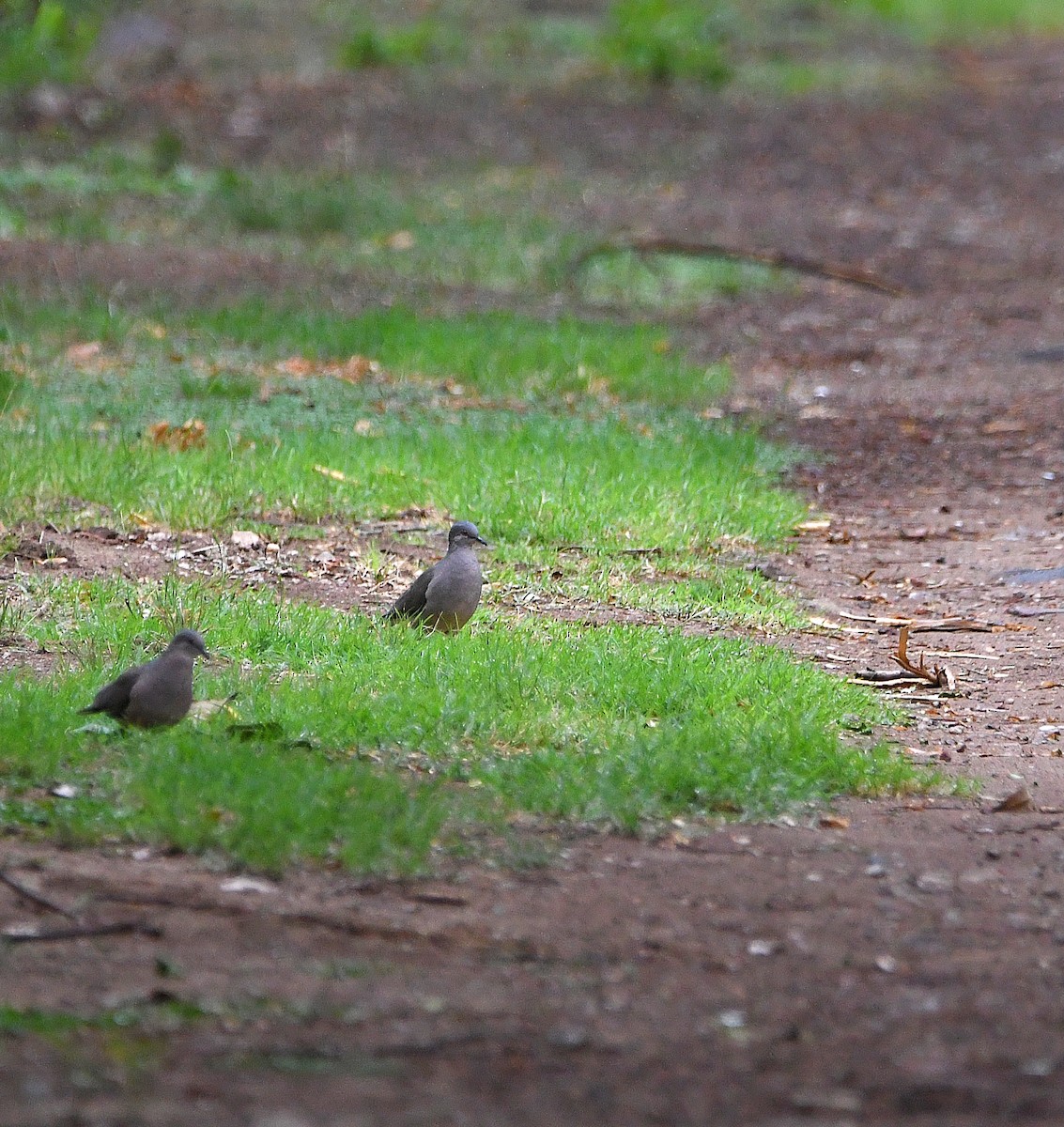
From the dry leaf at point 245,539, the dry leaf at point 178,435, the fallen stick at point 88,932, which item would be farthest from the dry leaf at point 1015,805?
the dry leaf at point 178,435

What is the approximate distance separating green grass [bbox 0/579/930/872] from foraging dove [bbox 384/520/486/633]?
0.09m

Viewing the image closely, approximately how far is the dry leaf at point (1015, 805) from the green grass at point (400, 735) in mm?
254

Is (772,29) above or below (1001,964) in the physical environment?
above

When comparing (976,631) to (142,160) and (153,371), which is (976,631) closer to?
(153,371)

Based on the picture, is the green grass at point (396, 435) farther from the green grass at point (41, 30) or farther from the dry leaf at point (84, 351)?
the green grass at point (41, 30)

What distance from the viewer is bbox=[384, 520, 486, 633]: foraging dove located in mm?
6590

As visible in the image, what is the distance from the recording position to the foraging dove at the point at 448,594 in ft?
21.6

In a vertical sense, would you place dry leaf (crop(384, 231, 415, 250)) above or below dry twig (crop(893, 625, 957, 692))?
above

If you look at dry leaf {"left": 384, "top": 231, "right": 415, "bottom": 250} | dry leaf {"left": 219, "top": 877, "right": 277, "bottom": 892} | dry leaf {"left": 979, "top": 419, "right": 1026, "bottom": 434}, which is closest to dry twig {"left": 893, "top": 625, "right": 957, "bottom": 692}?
dry leaf {"left": 219, "top": 877, "right": 277, "bottom": 892}

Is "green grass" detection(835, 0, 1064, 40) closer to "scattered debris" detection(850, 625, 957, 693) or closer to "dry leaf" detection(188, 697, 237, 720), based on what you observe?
"scattered debris" detection(850, 625, 957, 693)

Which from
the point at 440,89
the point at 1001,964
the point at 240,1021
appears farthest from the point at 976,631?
the point at 440,89

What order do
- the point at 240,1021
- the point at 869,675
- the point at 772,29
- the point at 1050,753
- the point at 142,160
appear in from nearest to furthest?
the point at 240,1021
the point at 1050,753
the point at 869,675
the point at 142,160
the point at 772,29

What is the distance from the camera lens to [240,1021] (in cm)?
378

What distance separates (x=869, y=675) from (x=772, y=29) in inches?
936
